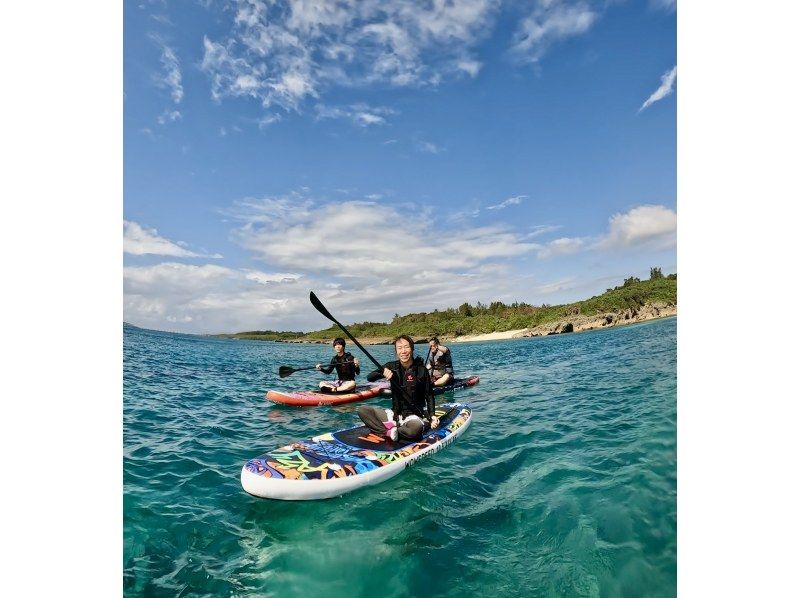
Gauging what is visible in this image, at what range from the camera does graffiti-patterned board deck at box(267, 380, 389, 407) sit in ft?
37.7

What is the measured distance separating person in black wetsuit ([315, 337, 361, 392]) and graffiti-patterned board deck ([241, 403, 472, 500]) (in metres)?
4.76

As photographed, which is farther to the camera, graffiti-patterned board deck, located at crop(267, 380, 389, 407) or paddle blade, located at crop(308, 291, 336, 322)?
graffiti-patterned board deck, located at crop(267, 380, 389, 407)

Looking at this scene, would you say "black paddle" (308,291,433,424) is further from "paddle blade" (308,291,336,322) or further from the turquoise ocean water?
the turquoise ocean water

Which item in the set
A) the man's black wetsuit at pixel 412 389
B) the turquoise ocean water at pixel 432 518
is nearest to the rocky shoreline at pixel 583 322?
the turquoise ocean water at pixel 432 518

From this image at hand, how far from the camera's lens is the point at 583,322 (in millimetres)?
47344

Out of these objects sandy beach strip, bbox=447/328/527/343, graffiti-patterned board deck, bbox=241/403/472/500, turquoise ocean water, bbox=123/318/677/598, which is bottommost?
sandy beach strip, bbox=447/328/527/343

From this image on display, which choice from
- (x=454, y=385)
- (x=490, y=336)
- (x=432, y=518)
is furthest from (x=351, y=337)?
(x=490, y=336)

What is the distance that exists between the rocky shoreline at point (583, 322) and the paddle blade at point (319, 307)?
34.6 m

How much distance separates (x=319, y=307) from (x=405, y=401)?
95.4 inches

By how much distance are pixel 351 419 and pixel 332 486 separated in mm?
4818

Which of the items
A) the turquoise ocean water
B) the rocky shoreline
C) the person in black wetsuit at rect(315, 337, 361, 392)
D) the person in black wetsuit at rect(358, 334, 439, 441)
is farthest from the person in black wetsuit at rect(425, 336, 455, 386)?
the rocky shoreline

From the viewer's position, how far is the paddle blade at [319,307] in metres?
7.79

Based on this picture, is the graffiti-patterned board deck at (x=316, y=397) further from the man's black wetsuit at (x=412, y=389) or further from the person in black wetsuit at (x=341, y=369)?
the man's black wetsuit at (x=412, y=389)
